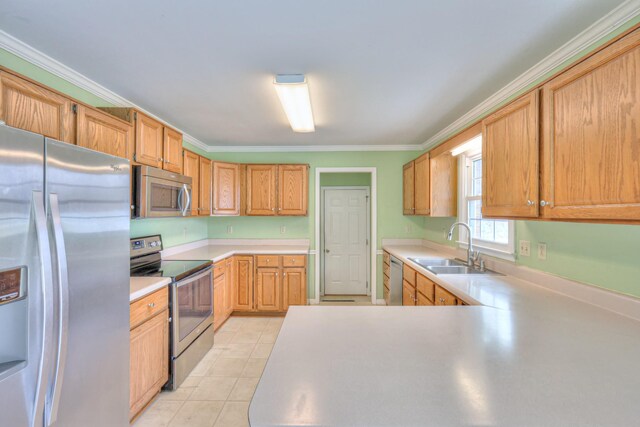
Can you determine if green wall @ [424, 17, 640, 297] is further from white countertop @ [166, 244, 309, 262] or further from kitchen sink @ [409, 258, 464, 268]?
white countertop @ [166, 244, 309, 262]

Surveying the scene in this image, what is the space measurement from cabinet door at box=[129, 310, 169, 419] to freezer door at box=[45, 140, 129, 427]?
0.17 m

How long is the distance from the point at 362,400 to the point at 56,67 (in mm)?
2712

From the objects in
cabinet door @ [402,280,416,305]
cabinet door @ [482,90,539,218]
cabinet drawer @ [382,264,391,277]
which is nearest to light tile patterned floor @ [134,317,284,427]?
cabinet door @ [402,280,416,305]

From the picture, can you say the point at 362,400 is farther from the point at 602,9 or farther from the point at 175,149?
the point at 175,149

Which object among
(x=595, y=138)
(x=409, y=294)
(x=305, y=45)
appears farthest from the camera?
(x=409, y=294)

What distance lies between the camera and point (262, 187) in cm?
399

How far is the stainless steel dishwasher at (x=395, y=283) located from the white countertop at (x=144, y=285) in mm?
2433

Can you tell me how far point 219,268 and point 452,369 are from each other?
2931mm

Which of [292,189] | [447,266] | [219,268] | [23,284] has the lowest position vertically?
[219,268]

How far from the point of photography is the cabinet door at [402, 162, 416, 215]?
3.75m

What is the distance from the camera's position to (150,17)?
146cm

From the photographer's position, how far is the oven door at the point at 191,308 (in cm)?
224

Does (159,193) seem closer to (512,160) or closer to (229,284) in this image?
(229,284)

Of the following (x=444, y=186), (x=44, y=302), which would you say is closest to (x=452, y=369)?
(x=44, y=302)
